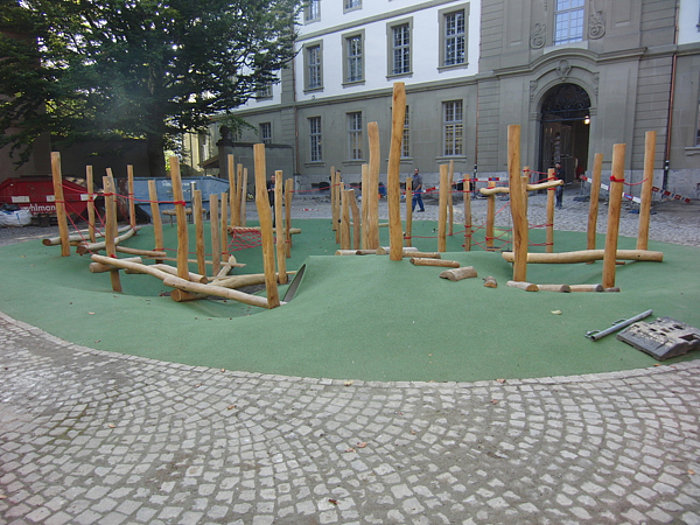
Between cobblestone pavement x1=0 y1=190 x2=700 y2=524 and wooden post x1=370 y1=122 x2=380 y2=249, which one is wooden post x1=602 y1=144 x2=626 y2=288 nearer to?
cobblestone pavement x1=0 y1=190 x2=700 y2=524

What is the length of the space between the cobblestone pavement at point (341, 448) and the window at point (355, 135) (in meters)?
25.5

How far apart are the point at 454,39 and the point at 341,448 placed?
24.9m

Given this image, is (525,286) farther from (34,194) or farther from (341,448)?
(34,194)

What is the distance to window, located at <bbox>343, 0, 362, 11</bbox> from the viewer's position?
27586 mm

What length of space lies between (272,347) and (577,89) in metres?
21.1

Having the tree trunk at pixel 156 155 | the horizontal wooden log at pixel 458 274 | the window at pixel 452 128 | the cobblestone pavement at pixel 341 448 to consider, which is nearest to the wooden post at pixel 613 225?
the horizontal wooden log at pixel 458 274

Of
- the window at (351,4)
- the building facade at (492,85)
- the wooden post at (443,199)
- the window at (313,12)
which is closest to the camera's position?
the wooden post at (443,199)

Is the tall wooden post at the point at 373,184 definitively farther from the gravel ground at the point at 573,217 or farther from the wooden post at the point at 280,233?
the gravel ground at the point at 573,217

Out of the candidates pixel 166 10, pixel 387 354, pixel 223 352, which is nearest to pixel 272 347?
pixel 223 352

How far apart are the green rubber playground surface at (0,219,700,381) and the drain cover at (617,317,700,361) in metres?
0.09

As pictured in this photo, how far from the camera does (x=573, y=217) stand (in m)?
16.2

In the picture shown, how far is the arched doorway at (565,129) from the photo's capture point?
2177 centimetres

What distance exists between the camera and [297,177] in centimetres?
3112

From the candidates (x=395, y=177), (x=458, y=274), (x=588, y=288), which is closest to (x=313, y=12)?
(x=395, y=177)
